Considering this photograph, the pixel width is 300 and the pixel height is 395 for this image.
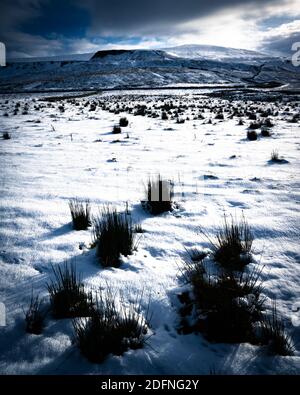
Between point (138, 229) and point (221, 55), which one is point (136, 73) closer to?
point (138, 229)

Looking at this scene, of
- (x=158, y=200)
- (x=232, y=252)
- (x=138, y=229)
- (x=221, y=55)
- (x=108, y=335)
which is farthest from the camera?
(x=221, y=55)

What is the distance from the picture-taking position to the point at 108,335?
1.83m

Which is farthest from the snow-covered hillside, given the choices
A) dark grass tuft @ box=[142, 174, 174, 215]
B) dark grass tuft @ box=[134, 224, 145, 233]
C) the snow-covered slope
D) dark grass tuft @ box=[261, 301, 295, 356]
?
dark grass tuft @ box=[261, 301, 295, 356]

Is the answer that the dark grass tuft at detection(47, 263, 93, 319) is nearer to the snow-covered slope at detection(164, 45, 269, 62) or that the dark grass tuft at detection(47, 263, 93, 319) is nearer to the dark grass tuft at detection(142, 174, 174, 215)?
the dark grass tuft at detection(142, 174, 174, 215)

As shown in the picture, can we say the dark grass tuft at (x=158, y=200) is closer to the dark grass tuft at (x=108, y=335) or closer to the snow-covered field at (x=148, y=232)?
the snow-covered field at (x=148, y=232)

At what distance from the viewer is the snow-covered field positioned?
1809 mm

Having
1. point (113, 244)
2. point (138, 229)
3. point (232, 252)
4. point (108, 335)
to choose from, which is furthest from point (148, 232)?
point (108, 335)

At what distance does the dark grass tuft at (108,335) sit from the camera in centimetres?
177

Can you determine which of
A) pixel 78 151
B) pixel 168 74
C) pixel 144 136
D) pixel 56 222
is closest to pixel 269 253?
pixel 56 222

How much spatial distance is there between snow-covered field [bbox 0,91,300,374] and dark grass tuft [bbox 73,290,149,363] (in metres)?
0.05

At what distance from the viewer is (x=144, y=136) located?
28.9 ft

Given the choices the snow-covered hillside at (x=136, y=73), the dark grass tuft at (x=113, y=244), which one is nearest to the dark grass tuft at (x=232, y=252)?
the dark grass tuft at (x=113, y=244)

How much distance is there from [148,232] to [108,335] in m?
1.56
